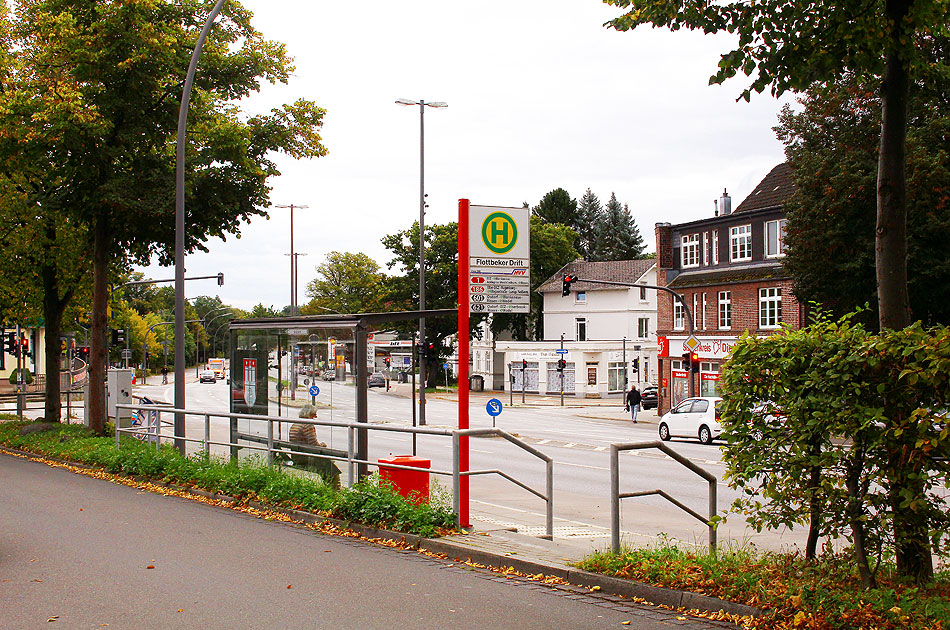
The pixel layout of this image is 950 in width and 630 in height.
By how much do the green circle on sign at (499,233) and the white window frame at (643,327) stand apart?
65.2 metres

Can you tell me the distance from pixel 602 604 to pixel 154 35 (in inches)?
665

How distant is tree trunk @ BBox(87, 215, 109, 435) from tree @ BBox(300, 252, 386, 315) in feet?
250

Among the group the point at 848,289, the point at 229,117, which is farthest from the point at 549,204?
the point at 229,117

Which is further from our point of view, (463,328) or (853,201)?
(853,201)

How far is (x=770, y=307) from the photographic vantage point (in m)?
45.5

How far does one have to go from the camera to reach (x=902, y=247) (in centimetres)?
681

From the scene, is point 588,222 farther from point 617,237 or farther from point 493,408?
point 493,408

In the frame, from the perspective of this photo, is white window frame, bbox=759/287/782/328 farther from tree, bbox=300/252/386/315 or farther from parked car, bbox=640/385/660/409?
tree, bbox=300/252/386/315

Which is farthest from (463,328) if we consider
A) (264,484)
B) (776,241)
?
(776,241)

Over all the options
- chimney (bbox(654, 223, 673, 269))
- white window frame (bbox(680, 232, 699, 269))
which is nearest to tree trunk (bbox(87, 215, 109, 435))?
white window frame (bbox(680, 232, 699, 269))

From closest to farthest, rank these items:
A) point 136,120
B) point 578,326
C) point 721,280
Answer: point 136,120 < point 721,280 < point 578,326

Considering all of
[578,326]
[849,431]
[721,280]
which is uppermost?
[721,280]

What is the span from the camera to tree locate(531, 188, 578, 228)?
11162cm

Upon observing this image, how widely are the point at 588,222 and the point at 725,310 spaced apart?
6983 cm
